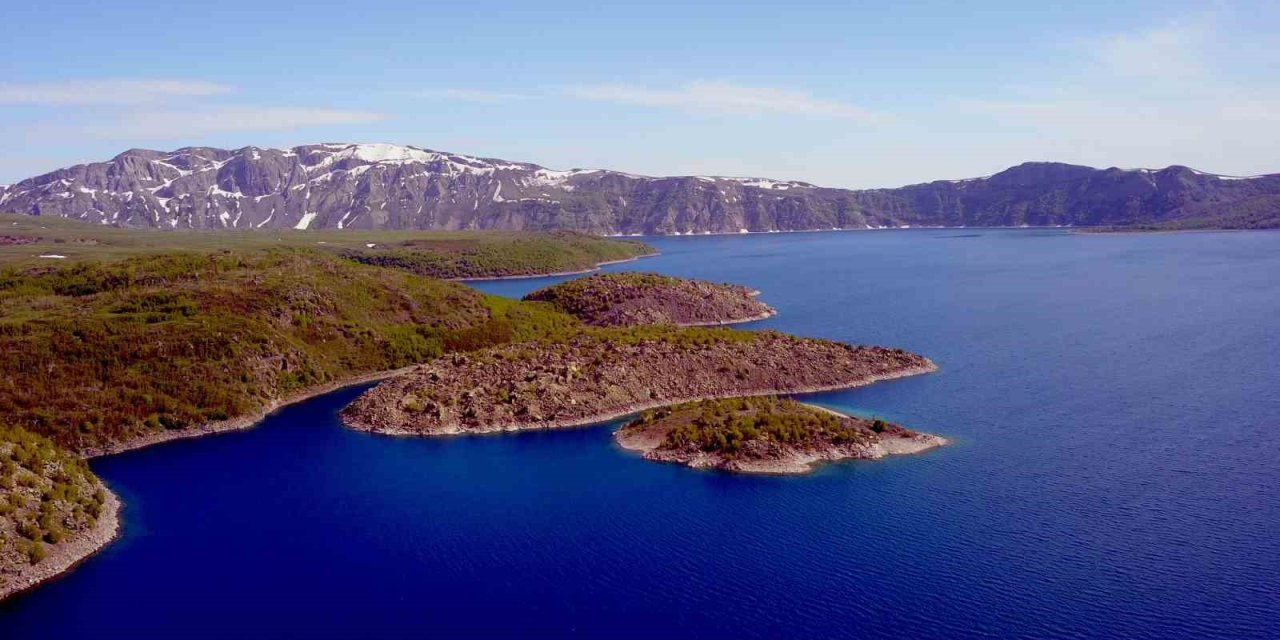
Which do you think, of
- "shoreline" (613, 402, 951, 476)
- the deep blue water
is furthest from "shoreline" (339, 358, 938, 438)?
"shoreline" (613, 402, 951, 476)

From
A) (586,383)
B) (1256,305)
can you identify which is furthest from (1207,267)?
(586,383)

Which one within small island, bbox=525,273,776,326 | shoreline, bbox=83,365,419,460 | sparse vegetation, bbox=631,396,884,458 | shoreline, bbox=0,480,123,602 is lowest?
shoreline, bbox=0,480,123,602

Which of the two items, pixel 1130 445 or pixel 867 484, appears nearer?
pixel 867 484

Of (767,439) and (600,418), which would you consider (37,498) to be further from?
(767,439)

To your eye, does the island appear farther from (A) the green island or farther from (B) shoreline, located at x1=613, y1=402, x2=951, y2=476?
(B) shoreline, located at x1=613, y1=402, x2=951, y2=476

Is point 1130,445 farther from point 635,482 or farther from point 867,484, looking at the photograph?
point 635,482
